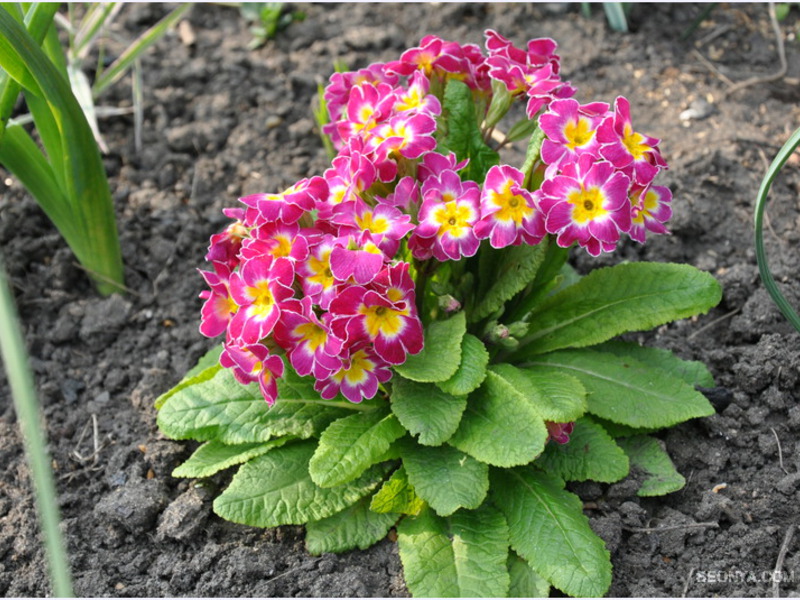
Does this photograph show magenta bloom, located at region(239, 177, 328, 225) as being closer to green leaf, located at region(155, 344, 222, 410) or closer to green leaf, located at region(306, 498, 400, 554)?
green leaf, located at region(155, 344, 222, 410)

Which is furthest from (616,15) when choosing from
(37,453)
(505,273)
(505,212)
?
(37,453)

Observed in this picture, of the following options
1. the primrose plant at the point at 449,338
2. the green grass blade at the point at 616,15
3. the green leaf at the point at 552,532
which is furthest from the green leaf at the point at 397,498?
the green grass blade at the point at 616,15

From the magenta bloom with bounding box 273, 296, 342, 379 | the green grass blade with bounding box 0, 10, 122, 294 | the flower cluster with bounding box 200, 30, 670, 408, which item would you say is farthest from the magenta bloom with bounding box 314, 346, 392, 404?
the green grass blade with bounding box 0, 10, 122, 294

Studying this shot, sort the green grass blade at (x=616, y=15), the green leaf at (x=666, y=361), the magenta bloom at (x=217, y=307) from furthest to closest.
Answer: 1. the green grass blade at (x=616, y=15)
2. the green leaf at (x=666, y=361)
3. the magenta bloom at (x=217, y=307)

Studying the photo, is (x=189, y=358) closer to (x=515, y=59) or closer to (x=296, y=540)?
(x=296, y=540)

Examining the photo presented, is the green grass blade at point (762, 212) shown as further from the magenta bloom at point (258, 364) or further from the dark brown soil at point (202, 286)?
the magenta bloom at point (258, 364)

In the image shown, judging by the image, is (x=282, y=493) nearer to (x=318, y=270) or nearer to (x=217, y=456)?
(x=217, y=456)

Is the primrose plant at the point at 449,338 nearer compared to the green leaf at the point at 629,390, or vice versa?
the primrose plant at the point at 449,338
